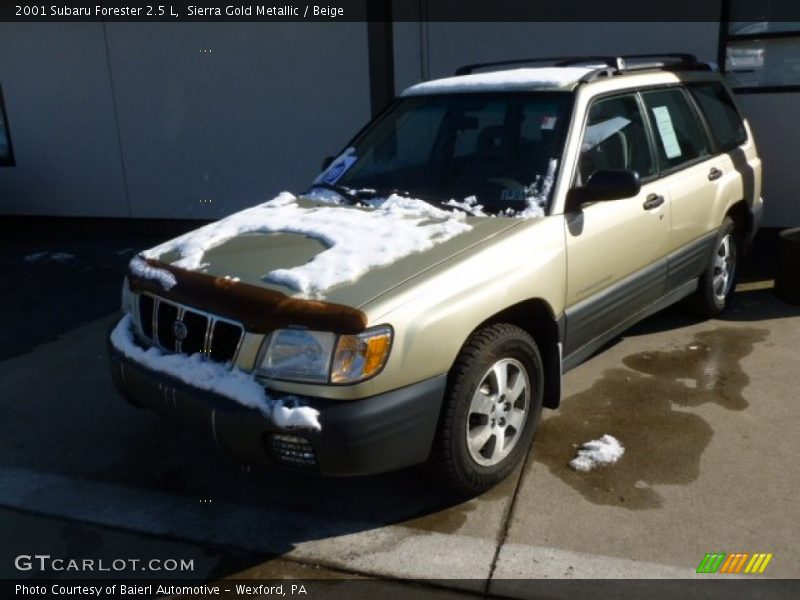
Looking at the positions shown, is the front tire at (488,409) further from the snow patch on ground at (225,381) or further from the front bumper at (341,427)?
the snow patch on ground at (225,381)

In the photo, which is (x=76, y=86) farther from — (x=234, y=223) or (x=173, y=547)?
(x=173, y=547)

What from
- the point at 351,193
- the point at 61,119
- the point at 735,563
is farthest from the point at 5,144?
the point at 735,563

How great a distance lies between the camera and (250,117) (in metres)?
8.80

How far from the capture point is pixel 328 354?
282cm

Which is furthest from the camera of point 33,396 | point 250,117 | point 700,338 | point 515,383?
point 250,117

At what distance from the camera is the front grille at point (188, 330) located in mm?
3055

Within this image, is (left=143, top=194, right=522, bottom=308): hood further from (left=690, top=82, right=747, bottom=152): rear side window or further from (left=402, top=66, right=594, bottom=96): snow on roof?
(left=690, top=82, right=747, bottom=152): rear side window

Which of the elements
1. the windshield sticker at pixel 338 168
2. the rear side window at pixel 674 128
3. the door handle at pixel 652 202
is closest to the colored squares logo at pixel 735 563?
the door handle at pixel 652 202

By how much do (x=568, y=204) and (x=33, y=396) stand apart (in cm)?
347

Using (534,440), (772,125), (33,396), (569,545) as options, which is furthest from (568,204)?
(772,125)

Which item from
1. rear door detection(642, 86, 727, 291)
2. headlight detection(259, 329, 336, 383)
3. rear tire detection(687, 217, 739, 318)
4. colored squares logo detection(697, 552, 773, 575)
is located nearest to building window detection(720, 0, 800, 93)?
rear tire detection(687, 217, 739, 318)

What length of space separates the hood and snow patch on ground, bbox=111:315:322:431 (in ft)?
1.21

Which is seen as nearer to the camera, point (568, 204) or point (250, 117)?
point (568, 204)

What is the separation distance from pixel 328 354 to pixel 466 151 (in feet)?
5.87
